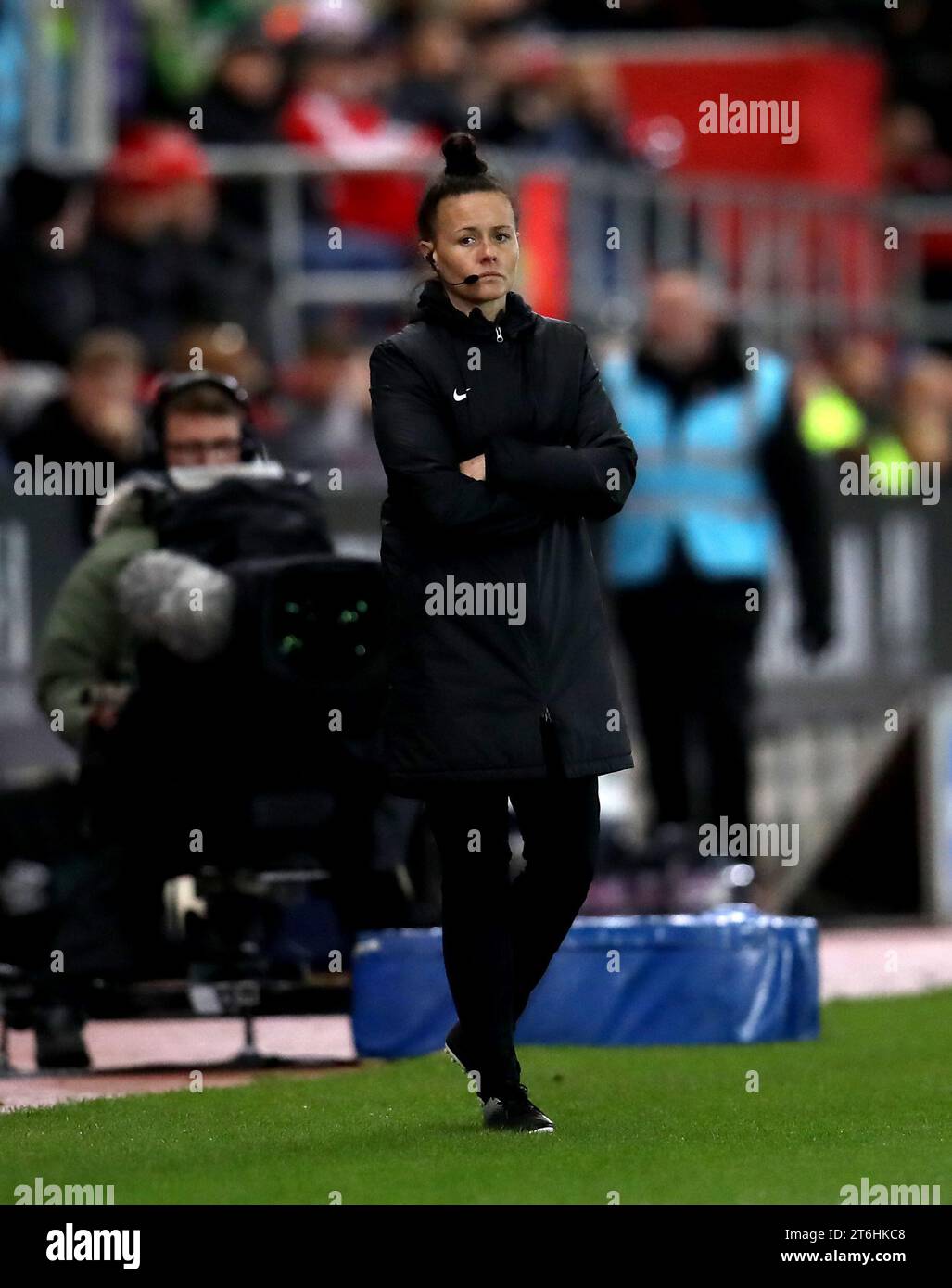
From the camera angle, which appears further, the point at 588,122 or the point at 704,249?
the point at 588,122

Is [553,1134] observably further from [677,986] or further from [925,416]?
[925,416]

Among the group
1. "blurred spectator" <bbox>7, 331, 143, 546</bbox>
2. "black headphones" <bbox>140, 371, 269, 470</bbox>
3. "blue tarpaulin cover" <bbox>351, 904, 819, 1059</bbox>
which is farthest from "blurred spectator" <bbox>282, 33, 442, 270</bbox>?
"blue tarpaulin cover" <bbox>351, 904, 819, 1059</bbox>

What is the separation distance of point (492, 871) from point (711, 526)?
6.32 metres

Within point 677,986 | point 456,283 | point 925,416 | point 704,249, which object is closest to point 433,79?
point 704,249

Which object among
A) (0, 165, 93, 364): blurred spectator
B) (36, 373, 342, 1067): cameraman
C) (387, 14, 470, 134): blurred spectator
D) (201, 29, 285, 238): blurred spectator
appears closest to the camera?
(36, 373, 342, 1067): cameraman

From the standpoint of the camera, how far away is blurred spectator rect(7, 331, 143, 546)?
11.8m

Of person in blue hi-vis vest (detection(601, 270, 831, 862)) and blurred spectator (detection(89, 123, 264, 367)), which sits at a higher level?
blurred spectator (detection(89, 123, 264, 367))

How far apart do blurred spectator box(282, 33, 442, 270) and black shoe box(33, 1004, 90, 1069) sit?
19.7 ft

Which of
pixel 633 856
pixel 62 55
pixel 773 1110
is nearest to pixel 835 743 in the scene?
pixel 633 856

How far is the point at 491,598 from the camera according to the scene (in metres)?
6.14

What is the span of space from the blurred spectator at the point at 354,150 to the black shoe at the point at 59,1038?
6.01m

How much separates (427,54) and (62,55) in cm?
279

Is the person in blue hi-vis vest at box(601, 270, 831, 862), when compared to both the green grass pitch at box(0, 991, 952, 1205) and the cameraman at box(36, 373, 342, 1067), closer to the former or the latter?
the cameraman at box(36, 373, 342, 1067)

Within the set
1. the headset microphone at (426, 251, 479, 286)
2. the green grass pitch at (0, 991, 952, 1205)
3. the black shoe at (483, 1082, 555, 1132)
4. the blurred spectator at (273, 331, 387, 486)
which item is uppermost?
the blurred spectator at (273, 331, 387, 486)
